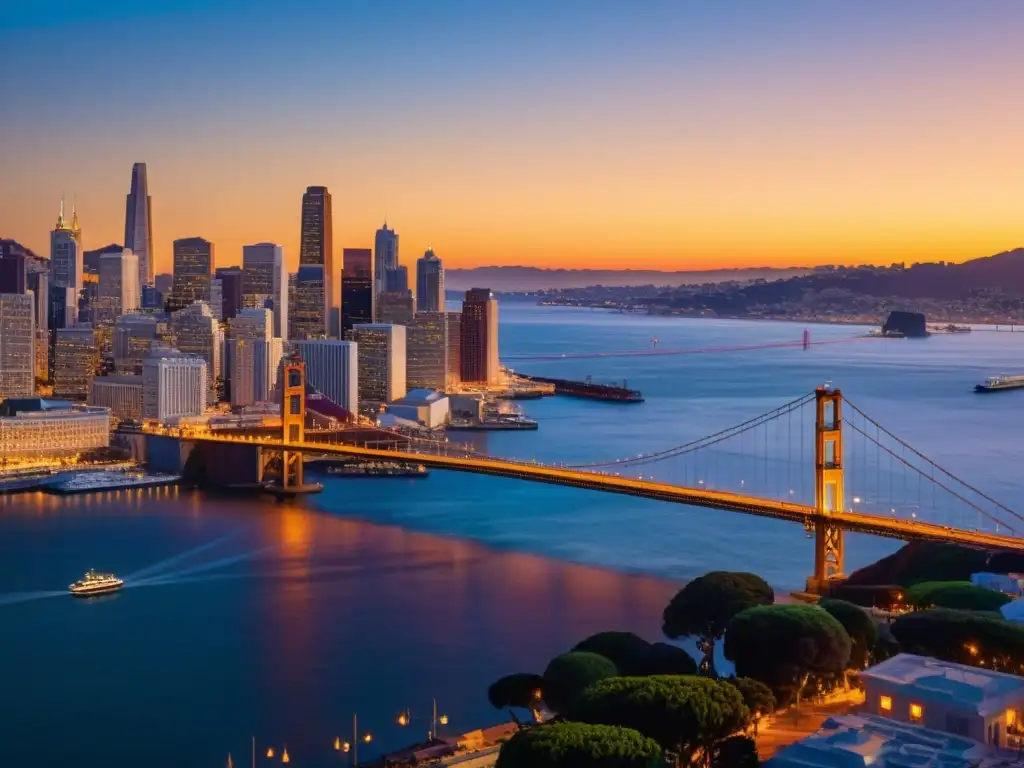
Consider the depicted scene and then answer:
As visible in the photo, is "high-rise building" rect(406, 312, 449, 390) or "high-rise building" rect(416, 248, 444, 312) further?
"high-rise building" rect(416, 248, 444, 312)

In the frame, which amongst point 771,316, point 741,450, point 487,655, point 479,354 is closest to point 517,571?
point 487,655

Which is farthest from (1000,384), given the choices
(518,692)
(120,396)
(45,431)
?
(518,692)

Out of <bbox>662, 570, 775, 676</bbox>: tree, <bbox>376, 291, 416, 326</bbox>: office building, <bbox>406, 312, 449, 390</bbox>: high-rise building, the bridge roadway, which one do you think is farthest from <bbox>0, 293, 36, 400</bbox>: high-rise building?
<bbox>662, 570, 775, 676</bbox>: tree

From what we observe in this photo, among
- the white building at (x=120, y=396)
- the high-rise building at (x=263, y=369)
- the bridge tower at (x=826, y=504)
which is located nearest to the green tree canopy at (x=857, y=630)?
the bridge tower at (x=826, y=504)

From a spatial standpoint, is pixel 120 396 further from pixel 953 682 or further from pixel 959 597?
pixel 953 682

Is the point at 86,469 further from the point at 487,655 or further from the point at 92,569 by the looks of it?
the point at 487,655

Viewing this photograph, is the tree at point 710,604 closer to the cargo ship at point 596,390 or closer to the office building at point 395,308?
the cargo ship at point 596,390

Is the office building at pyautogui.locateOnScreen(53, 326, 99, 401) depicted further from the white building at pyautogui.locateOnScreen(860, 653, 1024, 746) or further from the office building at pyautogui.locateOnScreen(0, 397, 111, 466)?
the white building at pyautogui.locateOnScreen(860, 653, 1024, 746)

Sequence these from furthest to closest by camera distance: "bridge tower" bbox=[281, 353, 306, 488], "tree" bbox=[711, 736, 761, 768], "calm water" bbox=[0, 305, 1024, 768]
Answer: "bridge tower" bbox=[281, 353, 306, 488] < "calm water" bbox=[0, 305, 1024, 768] < "tree" bbox=[711, 736, 761, 768]
